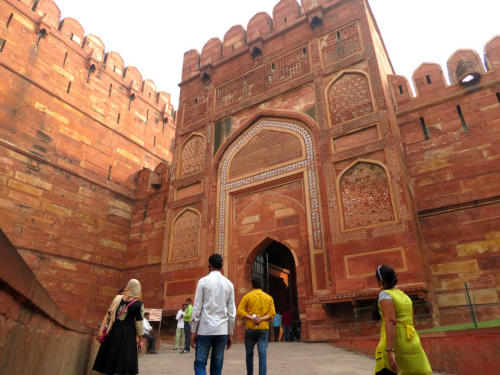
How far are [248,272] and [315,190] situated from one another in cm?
246

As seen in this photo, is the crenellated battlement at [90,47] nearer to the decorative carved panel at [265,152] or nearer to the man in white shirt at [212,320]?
the decorative carved panel at [265,152]

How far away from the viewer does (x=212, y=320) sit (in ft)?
8.26

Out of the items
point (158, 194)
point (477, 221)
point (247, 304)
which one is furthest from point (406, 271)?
point (158, 194)

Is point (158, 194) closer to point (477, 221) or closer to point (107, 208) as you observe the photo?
point (107, 208)

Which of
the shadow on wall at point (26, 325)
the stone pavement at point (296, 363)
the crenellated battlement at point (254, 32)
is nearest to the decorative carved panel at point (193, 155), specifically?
the crenellated battlement at point (254, 32)

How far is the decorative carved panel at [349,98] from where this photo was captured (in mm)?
7875

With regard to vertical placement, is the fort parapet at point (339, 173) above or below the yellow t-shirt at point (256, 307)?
above

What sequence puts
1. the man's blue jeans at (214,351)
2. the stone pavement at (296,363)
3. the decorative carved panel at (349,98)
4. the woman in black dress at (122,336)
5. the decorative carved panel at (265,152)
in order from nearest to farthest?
the man's blue jeans at (214,351), the woman in black dress at (122,336), the stone pavement at (296,363), the decorative carved panel at (349,98), the decorative carved panel at (265,152)

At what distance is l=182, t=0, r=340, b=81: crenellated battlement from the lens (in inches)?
386

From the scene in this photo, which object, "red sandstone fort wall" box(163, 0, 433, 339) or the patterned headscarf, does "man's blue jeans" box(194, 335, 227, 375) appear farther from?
"red sandstone fort wall" box(163, 0, 433, 339)

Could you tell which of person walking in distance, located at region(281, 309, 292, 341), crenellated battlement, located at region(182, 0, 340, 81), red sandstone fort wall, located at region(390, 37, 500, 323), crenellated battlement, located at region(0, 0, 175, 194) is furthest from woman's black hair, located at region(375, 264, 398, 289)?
crenellated battlement, located at region(0, 0, 175, 194)

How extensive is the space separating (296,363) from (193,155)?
7365 mm

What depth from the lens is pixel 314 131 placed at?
831 cm

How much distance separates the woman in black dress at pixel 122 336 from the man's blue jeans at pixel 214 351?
0.60m
